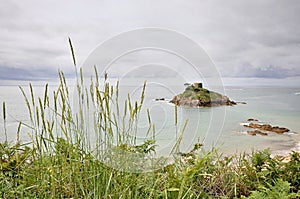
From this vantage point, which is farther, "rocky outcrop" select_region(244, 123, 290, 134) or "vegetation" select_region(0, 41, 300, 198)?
"rocky outcrop" select_region(244, 123, 290, 134)

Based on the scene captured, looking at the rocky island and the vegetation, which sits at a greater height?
the rocky island

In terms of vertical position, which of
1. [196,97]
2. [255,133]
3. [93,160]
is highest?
[196,97]

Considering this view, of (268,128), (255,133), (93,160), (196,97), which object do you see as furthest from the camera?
→ (268,128)

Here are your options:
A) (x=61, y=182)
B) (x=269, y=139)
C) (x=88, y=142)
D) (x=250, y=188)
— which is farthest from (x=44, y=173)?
(x=269, y=139)

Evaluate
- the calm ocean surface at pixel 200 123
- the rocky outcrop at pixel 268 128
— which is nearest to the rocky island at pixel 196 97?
the calm ocean surface at pixel 200 123

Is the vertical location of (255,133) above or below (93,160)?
below

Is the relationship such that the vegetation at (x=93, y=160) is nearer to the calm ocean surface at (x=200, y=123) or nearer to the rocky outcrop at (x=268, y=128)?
the calm ocean surface at (x=200, y=123)

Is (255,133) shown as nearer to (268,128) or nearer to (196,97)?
(268,128)

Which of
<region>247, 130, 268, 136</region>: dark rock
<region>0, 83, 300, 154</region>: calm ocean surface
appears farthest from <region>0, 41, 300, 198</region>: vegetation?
<region>247, 130, 268, 136</region>: dark rock

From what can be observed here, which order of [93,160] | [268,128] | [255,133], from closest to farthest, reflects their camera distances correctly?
[93,160] < [255,133] < [268,128]

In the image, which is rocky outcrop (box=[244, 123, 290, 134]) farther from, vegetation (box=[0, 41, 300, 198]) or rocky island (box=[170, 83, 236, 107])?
vegetation (box=[0, 41, 300, 198])

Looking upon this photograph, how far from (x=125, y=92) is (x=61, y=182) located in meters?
0.50

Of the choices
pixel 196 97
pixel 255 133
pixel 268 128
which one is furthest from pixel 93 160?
pixel 268 128

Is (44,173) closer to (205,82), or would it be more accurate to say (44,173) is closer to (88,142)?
(88,142)
